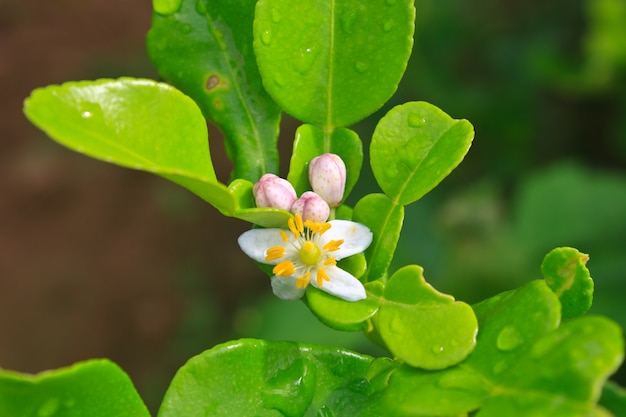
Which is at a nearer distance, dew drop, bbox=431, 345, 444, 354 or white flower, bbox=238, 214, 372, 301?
dew drop, bbox=431, 345, 444, 354

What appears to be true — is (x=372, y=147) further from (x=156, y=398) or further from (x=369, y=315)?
(x=156, y=398)

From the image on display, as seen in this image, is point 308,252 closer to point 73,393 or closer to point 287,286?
point 287,286

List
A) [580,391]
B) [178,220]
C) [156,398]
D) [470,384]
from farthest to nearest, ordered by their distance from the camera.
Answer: [178,220] → [156,398] → [470,384] → [580,391]

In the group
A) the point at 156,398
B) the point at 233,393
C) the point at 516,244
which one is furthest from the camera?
the point at 156,398

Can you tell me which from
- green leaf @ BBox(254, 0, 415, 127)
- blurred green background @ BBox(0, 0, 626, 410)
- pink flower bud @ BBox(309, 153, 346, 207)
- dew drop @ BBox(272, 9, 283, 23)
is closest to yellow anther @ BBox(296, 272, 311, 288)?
pink flower bud @ BBox(309, 153, 346, 207)

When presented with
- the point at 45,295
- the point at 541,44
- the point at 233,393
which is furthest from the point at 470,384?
the point at 45,295

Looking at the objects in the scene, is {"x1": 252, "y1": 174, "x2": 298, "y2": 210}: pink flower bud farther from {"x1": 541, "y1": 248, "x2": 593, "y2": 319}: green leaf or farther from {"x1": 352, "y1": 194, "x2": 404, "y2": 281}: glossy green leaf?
{"x1": 541, "y1": 248, "x2": 593, "y2": 319}: green leaf

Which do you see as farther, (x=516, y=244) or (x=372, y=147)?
(x=516, y=244)

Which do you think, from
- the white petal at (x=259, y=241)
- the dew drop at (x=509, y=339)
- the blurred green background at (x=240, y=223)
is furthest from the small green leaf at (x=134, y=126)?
the blurred green background at (x=240, y=223)
